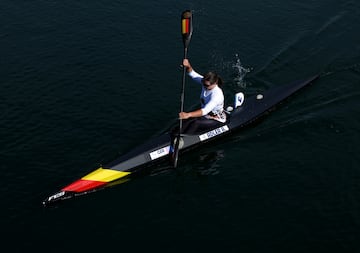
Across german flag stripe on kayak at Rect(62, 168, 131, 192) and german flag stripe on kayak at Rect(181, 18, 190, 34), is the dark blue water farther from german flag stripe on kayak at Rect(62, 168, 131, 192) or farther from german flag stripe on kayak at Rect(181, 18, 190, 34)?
german flag stripe on kayak at Rect(181, 18, 190, 34)

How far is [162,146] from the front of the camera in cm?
1952

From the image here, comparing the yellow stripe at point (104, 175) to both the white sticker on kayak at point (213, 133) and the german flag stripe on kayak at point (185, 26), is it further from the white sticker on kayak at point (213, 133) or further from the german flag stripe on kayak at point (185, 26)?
the german flag stripe on kayak at point (185, 26)

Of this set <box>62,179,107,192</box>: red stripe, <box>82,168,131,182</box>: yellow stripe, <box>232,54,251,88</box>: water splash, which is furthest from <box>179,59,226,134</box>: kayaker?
<box>62,179,107,192</box>: red stripe

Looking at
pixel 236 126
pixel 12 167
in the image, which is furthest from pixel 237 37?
pixel 12 167

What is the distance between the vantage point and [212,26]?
29.3 meters

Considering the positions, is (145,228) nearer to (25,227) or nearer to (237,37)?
(25,227)

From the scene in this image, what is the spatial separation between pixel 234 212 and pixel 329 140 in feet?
19.7

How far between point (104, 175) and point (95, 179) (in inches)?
14.8

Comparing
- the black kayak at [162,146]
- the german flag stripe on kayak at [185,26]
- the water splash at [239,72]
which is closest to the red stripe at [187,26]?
the german flag stripe on kayak at [185,26]

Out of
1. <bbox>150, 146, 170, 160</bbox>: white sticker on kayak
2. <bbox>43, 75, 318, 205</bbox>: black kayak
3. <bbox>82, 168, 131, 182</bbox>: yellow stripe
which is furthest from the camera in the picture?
<bbox>150, 146, 170, 160</bbox>: white sticker on kayak

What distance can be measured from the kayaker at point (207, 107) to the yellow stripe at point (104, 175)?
127 inches

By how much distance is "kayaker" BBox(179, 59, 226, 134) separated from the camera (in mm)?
18817

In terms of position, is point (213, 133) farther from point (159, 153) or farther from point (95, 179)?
point (95, 179)

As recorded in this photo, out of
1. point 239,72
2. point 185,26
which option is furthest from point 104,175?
point 239,72
